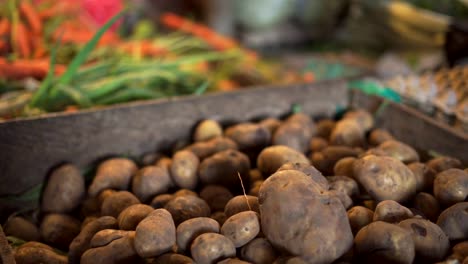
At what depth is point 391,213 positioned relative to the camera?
113 centimetres

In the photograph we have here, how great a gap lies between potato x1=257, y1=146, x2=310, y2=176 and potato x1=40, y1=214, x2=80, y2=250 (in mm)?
632

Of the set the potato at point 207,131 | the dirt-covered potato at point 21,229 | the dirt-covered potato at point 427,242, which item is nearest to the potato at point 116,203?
the dirt-covered potato at point 21,229

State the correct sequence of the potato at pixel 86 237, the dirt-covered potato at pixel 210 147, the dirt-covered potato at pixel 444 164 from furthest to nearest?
1. the dirt-covered potato at pixel 210 147
2. the dirt-covered potato at pixel 444 164
3. the potato at pixel 86 237

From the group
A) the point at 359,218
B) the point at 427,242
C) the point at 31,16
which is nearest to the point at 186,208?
the point at 359,218

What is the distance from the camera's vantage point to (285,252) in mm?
1022

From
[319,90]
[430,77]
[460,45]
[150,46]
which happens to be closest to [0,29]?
[150,46]

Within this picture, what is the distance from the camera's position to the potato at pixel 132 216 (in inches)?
47.0

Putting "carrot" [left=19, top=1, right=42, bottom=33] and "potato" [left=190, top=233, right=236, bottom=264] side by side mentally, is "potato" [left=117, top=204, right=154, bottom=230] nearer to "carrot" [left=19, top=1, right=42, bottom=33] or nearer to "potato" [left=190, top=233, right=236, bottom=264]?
"potato" [left=190, top=233, right=236, bottom=264]

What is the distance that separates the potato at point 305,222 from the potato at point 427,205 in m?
0.33

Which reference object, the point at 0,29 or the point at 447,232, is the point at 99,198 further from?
the point at 0,29

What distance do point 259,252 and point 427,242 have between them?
0.39 meters

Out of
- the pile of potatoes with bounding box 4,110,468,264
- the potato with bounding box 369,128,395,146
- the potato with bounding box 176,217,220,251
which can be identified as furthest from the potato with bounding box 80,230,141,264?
the potato with bounding box 369,128,395,146

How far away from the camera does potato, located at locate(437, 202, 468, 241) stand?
1.11 metres

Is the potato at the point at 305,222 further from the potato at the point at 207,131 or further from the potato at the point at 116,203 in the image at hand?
the potato at the point at 207,131
